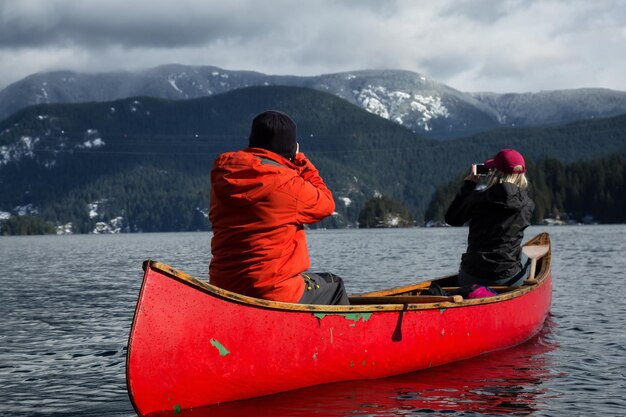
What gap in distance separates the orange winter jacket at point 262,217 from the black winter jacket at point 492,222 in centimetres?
444

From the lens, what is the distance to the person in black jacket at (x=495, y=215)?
589 inches

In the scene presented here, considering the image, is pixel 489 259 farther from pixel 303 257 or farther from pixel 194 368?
pixel 194 368

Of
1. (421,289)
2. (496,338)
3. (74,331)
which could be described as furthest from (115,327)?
(496,338)

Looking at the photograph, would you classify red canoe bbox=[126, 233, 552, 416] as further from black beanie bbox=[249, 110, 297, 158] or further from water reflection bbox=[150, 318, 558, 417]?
black beanie bbox=[249, 110, 297, 158]

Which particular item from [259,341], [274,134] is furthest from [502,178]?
[259,341]

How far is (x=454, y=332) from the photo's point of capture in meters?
14.2

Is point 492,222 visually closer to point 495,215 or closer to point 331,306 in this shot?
point 495,215

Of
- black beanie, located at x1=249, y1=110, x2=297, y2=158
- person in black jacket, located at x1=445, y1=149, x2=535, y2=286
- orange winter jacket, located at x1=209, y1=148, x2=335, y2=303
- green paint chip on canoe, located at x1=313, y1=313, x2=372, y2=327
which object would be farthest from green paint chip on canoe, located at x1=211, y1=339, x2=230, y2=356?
person in black jacket, located at x1=445, y1=149, x2=535, y2=286

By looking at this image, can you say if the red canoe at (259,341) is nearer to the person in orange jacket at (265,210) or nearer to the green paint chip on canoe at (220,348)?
the green paint chip on canoe at (220,348)

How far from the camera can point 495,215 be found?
15.2 meters

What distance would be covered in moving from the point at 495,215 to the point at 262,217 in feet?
20.0

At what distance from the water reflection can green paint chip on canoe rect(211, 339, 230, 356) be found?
73 cm

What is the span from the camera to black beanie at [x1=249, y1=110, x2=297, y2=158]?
10.7 metres

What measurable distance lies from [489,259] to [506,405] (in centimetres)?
445
